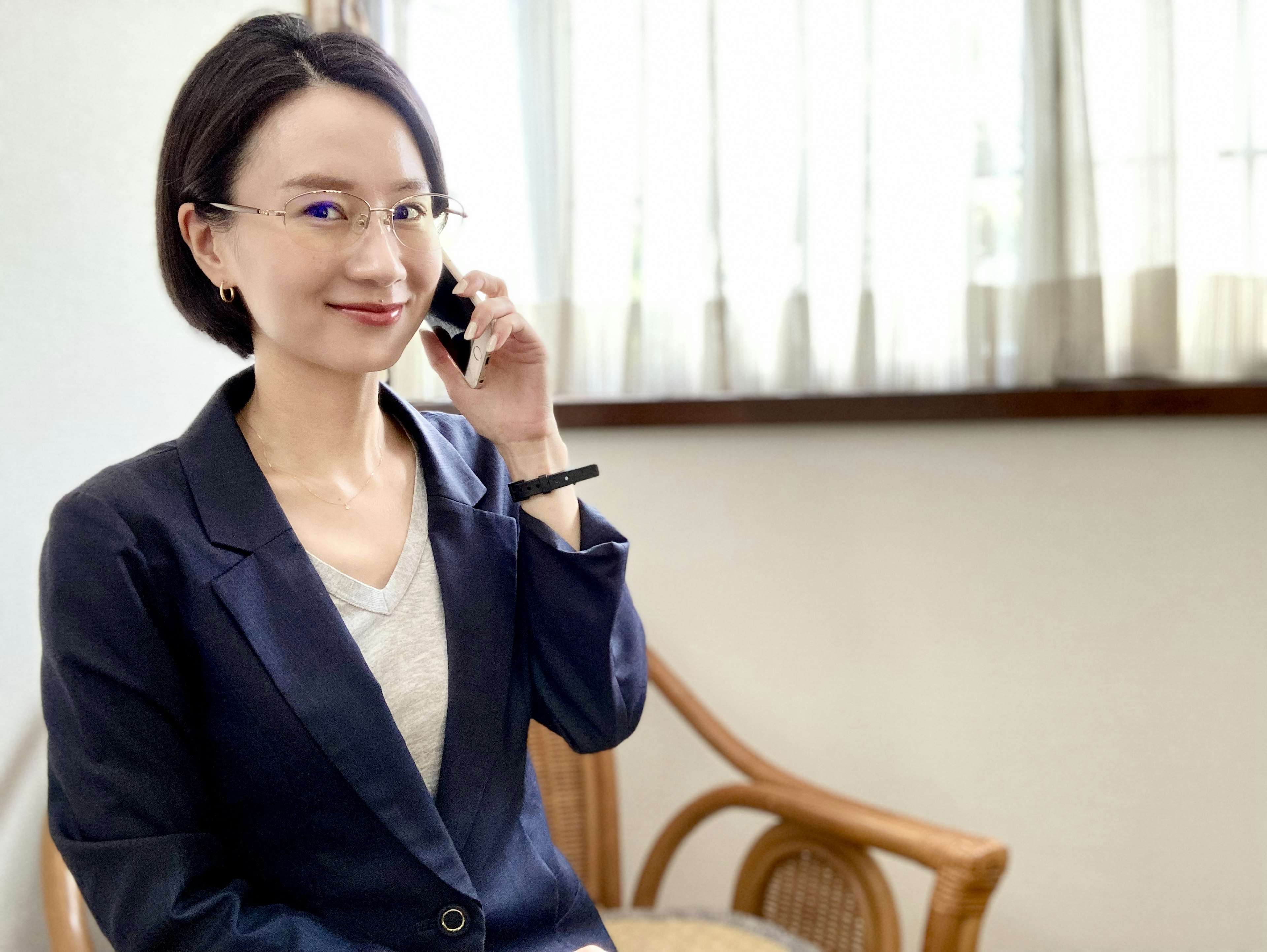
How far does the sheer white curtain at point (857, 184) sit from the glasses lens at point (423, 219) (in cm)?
98

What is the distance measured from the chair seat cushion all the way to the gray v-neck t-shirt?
681 mm

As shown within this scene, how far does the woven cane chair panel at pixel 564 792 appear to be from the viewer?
6.31 ft

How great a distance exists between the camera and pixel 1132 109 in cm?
193

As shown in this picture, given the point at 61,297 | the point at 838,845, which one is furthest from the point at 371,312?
the point at 838,845

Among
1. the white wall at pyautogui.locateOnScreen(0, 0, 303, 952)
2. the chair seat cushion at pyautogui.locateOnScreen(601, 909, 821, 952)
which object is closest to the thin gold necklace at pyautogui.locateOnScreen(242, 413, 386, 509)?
the white wall at pyautogui.locateOnScreen(0, 0, 303, 952)

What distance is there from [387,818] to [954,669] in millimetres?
1361

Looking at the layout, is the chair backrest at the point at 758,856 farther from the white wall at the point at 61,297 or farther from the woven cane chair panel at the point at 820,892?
the white wall at the point at 61,297

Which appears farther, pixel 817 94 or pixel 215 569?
pixel 817 94

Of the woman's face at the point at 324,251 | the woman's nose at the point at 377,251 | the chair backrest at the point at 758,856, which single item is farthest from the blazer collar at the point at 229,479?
the chair backrest at the point at 758,856

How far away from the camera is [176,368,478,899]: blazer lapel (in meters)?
1.01

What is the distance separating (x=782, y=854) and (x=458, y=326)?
3.32ft

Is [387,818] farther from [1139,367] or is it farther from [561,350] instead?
[1139,367]

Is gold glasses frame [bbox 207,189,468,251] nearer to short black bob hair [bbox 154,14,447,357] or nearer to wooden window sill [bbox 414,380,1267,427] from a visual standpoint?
short black bob hair [bbox 154,14,447,357]

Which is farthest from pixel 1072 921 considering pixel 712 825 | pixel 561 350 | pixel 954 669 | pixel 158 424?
pixel 158 424
